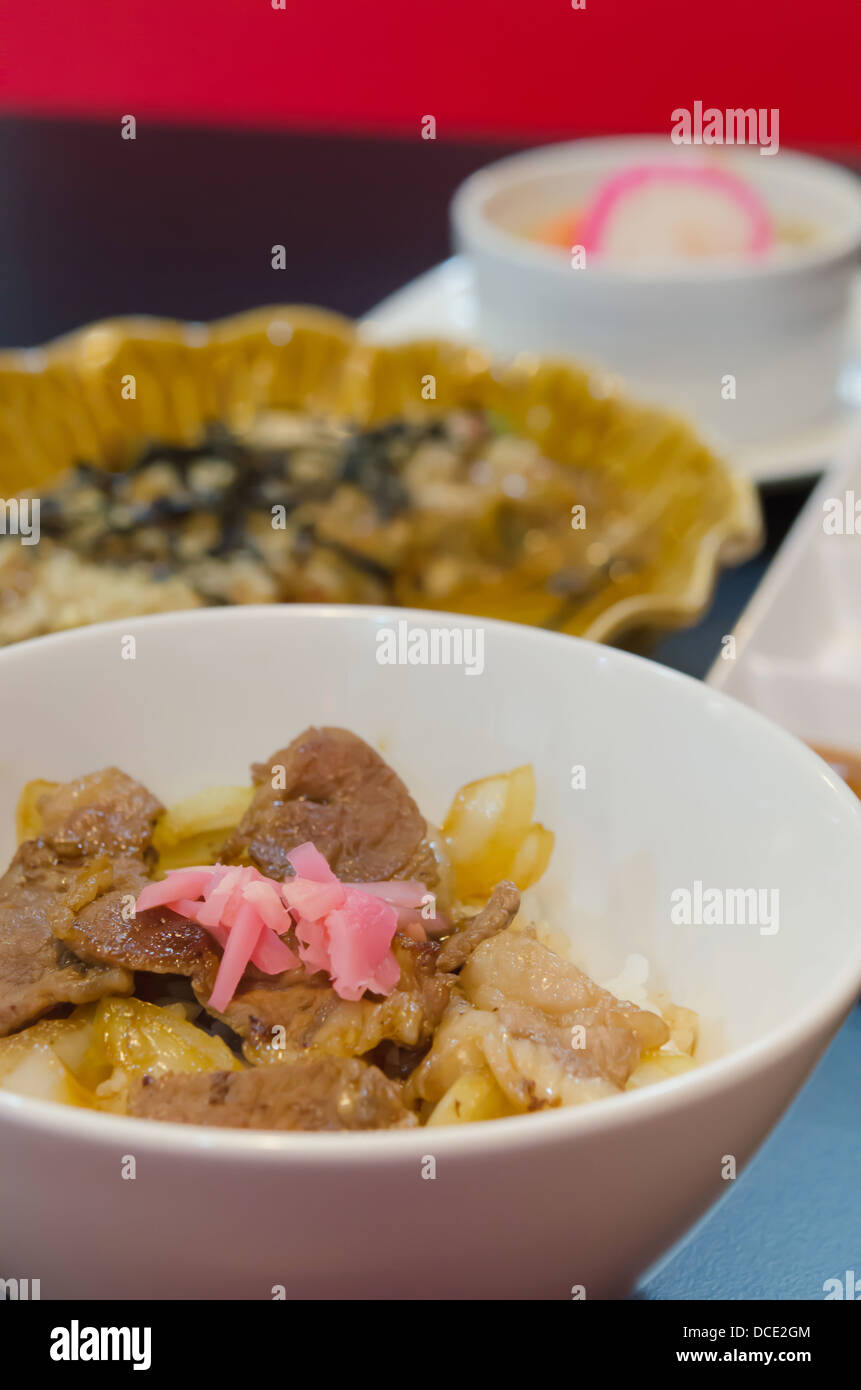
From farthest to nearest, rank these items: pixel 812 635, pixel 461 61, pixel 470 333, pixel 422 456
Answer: pixel 461 61
pixel 470 333
pixel 422 456
pixel 812 635

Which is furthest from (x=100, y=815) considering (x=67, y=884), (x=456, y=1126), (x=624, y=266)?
(x=624, y=266)

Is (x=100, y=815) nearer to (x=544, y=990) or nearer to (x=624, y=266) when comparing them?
(x=544, y=990)

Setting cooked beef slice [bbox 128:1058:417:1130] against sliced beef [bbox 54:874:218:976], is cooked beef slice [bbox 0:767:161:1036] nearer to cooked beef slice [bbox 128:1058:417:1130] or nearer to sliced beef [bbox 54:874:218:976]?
sliced beef [bbox 54:874:218:976]

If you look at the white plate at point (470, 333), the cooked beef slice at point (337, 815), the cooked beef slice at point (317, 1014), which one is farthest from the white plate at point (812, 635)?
the cooked beef slice at point (317, 1014)

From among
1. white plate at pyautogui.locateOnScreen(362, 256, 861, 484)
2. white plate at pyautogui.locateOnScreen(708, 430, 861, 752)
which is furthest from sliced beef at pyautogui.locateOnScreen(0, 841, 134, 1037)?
white plate at pyautogui.locateOnScreen(362, 256, 861, 484)

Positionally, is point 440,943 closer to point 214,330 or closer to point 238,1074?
point 238,1074
